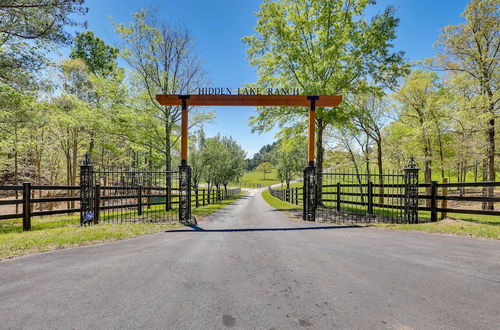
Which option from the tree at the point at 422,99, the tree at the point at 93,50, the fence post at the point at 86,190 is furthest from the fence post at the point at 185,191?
the tree at the point at 93,50

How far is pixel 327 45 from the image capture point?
12.5 metres

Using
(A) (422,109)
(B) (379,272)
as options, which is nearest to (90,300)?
(B) (379,272)

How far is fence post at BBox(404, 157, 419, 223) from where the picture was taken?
26.6 ft

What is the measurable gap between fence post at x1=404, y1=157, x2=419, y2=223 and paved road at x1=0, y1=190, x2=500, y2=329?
3396 mm

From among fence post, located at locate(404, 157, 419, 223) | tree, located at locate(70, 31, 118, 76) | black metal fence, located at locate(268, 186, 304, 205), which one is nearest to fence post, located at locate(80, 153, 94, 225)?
black metal fence, located at locate(268, 186, 304, 205)

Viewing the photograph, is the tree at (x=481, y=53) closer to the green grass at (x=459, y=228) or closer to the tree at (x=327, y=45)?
the tree at (x=327, y=45)

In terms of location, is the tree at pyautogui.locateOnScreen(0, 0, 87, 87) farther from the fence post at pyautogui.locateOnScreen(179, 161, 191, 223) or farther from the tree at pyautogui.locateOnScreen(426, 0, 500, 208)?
the tree at pyautogui.locateOnScreen(426, 0, 500, 208)

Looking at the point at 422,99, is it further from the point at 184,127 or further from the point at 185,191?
the point at 185,191

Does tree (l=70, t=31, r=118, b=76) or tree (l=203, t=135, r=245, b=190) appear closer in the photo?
tree (l=70, t=31, r=118, b=76)

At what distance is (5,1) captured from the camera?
24.2ft

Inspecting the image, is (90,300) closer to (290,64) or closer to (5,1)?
(5,1)

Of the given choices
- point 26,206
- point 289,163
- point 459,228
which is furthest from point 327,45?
point 289,163

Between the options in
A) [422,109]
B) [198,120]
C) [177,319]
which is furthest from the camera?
[422,109]

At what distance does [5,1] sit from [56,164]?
18.1 metres
